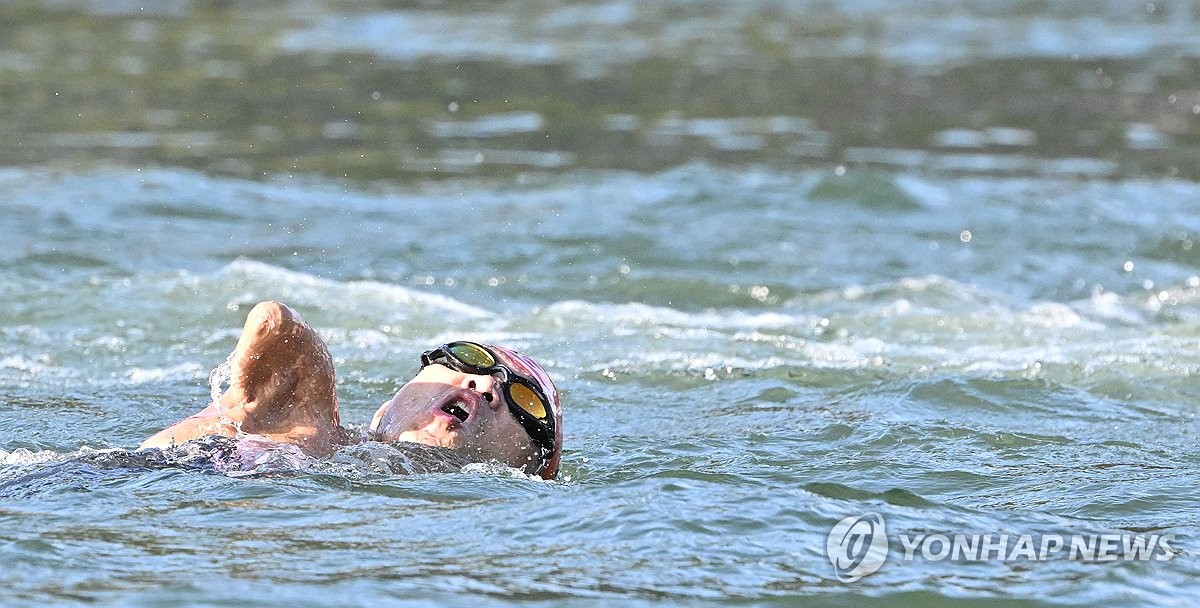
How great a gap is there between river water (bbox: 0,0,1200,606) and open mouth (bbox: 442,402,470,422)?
6.8 inches

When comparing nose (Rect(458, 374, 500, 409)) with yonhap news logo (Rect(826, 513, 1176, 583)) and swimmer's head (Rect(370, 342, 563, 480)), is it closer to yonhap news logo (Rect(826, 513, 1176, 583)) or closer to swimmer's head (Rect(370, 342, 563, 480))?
swimmer's head (Rect(370, 342, 563, 480))

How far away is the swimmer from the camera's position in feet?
17.8

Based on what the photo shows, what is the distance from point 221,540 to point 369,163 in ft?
32.5

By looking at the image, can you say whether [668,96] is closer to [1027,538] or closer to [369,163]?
[369,163]

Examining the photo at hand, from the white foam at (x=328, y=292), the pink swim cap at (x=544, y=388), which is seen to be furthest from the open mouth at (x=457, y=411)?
the white foam at (x=328, y=292)

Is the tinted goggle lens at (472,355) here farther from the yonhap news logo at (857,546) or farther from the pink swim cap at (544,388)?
the yonhap news logo at (857,546)

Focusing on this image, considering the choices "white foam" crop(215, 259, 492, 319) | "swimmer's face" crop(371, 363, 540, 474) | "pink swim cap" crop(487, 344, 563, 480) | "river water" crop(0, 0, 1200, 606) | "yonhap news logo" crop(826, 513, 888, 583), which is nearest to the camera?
"yonhap news logo" crop(826, 513, 888, 583)

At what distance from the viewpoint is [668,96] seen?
17.8 m

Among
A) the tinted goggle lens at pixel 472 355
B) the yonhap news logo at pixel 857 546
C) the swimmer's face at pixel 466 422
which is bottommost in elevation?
the yonhap news logo at pixel 857 546

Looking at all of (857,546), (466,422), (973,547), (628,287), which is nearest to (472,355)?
(466,422)

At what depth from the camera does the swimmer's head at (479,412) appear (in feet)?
18.6

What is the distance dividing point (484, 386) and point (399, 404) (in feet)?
1.01

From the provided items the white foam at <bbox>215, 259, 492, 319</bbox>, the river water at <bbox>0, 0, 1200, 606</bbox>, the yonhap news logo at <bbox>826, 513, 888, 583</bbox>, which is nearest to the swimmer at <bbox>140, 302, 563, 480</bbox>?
the river water at <bbox>0, 0, 1200, 606</bbox>

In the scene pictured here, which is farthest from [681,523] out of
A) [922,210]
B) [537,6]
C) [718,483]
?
[537,6]
